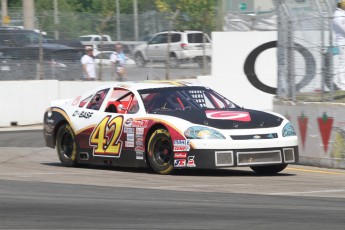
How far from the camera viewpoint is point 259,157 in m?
12.1

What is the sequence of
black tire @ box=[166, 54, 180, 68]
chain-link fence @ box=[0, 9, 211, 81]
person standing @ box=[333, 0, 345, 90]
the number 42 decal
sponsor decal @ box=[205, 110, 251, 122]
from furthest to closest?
black tire @ box=[166, 54, 180, 68] → chain-link fence @ box=[0, 9, 211, 81] → person standing @ box=[333, 0, 345, 90] → the number 42 decal → sponsor decal @ box=[205, 110, 251, 122]

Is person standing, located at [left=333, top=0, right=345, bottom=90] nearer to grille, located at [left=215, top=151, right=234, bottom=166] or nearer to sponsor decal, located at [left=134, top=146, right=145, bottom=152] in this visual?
grille, located at [left=215, top=151, right=234, bottom=166]

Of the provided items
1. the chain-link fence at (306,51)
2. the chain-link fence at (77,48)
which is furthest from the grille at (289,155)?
the chain-link fence at (77,48)

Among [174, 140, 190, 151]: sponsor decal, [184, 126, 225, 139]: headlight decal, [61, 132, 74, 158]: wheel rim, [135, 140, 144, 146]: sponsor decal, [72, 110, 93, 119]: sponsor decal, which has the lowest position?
[61, 132, 74, 158]: wheel rim

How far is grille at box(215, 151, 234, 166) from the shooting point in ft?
39.2

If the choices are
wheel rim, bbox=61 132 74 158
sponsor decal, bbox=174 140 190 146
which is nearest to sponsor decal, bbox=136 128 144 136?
sponsor decal, bbox=174 140 190 146

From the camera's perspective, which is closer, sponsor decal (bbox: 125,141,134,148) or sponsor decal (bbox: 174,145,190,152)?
sponsor decal (bbox: 174,145,190,152)

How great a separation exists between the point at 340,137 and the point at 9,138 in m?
8.43

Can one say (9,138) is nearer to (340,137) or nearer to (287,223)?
(340,137)

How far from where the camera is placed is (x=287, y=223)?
26.1 ft

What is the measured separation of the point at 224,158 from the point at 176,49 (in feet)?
45.0

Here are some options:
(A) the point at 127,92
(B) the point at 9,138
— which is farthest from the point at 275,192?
(B) the point at 9,138

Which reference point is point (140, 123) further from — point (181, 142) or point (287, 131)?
point (287, 131)

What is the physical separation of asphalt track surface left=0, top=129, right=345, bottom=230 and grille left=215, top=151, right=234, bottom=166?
0.22 m
